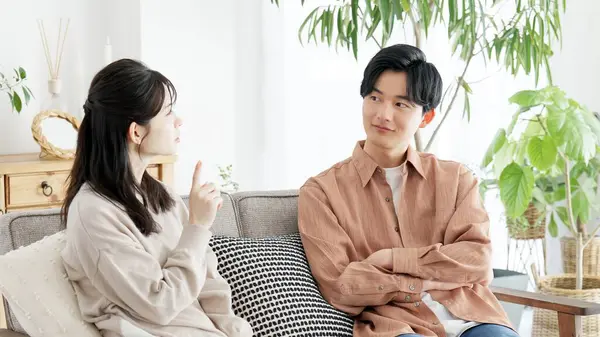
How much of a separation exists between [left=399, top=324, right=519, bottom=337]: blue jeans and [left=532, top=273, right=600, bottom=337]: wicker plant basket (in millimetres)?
1169

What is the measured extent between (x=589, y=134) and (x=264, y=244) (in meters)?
1.59

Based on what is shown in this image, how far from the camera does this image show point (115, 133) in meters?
1.89

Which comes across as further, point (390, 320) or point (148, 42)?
point (148, 42)

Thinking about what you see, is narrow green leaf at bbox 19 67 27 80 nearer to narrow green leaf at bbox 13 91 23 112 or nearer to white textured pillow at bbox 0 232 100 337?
narrow green leaf at bbox 13 91 23 112

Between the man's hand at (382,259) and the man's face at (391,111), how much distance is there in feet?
0.99

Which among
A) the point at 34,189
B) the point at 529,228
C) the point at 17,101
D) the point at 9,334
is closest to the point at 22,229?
the point at 9,334

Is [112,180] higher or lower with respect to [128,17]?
lower

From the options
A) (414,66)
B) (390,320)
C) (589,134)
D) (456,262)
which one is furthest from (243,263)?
(589,134)

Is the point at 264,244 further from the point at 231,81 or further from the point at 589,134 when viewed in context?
the point at 231,81

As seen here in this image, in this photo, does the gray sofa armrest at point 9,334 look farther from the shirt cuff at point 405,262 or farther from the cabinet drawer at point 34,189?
the cabinet drawer at point 34,189

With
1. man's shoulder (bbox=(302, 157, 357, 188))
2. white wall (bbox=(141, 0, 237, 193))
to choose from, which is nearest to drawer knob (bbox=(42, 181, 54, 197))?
white wall (bbox=(141, 0, 237, 193))

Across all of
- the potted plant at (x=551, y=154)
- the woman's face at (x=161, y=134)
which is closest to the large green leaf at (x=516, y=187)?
the potted plant at (x=551, y=154)

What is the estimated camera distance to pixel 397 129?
2.39m

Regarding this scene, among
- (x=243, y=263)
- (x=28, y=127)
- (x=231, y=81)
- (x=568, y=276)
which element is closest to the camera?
(x=243, y=263)
